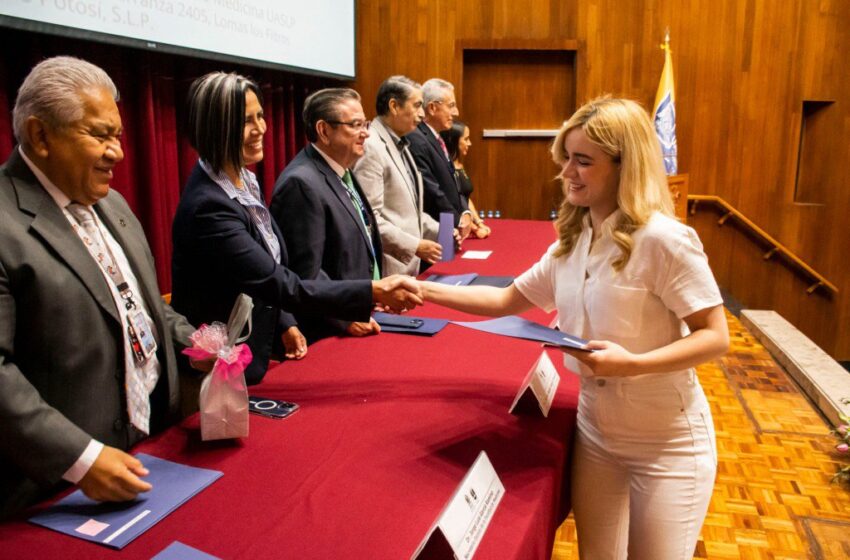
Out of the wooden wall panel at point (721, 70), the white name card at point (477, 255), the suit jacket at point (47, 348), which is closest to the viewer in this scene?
the suit jacket at point (47, 348)

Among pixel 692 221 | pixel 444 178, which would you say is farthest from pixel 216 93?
pixel 692 221

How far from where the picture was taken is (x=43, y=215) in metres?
1.23

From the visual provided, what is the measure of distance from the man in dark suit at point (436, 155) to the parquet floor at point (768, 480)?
1710 millimetres

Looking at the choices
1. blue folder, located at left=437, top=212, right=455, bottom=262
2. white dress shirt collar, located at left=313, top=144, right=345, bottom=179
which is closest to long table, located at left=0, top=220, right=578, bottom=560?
white dress shirt collar, located at left=313, top=144, right=345, bottom=179

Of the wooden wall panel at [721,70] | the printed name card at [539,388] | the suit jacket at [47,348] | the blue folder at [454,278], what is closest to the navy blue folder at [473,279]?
the blue folder at [454,278]

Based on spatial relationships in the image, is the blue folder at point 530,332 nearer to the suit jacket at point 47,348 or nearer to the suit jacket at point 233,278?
the suit jacket at point 233,278

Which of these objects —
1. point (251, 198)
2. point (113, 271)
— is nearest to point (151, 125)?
point (251, 198)

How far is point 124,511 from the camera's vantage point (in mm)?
1149

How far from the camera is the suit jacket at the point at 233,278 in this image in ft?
5.93

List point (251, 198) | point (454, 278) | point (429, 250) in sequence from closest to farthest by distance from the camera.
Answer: point (251, 198)
point (454, 278)
point (429, 250)

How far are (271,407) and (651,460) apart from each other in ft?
2.67

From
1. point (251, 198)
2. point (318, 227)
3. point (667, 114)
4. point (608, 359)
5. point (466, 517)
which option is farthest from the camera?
point (667, 114)

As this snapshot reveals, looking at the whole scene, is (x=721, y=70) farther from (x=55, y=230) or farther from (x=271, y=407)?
(x=55, y=230)

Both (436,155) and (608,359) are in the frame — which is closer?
(608,359)
